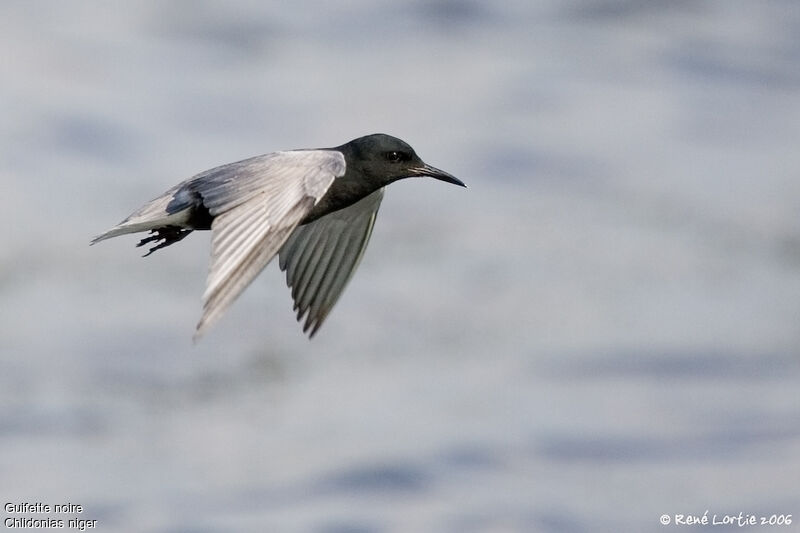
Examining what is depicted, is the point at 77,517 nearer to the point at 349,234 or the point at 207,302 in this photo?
the point at 349,234

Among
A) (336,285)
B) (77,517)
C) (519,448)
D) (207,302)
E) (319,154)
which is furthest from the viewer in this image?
(519,448)

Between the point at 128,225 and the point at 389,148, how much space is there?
1.99m

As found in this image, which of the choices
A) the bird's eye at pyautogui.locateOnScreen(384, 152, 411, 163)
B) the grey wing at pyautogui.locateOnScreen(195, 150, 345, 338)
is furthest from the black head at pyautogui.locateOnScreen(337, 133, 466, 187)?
the grey wing at pyautogui.locateOnScreen(195, 150, 345, 338)

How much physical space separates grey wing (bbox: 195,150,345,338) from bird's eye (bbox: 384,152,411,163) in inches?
22.9

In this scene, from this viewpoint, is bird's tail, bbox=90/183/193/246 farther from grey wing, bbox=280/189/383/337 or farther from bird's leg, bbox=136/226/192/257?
grey wing, bbox=280/189/383/337

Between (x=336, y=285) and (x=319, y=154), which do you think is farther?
(x=336, y=285)

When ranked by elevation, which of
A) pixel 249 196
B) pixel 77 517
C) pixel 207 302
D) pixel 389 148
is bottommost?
pixel 207 302

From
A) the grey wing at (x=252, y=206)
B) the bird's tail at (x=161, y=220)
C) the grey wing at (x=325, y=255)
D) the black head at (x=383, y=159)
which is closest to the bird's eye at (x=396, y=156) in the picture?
the black head at (x=383, y=159)

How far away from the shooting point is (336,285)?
15.4 metres

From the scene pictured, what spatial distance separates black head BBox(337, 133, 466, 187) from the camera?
14.6m

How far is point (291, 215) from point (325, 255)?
2639mm

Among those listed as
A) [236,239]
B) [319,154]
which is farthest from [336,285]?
[236,239]

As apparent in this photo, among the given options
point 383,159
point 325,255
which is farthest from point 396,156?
point 325,255

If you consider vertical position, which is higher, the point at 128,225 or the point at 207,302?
the point at 128,225
